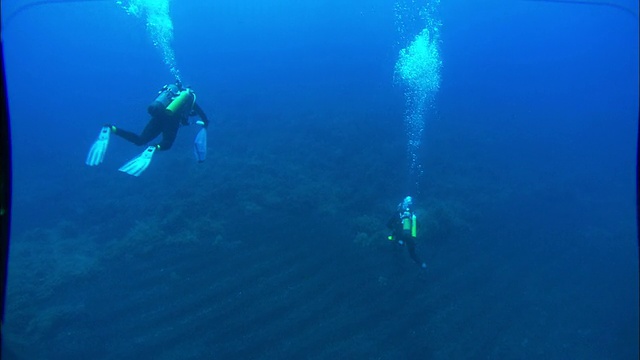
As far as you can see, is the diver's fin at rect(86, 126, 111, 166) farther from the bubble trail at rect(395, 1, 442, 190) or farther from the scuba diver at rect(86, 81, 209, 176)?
the bubble trail at rect(395, 1, 442, 190)

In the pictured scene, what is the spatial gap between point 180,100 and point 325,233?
5.31 m

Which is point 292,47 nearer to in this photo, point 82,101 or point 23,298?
point 82,101

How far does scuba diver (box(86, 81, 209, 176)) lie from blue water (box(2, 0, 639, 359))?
3.14m

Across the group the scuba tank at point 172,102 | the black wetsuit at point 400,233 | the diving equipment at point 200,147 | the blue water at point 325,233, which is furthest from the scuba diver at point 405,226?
the scuba tank at point 172,102

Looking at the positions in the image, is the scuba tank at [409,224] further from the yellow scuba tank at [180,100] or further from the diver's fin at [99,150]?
the diver's fin at [99,150]

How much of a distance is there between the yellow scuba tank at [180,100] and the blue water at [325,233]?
3.18 metres

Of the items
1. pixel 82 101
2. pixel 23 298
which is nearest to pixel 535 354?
pixel 23 298

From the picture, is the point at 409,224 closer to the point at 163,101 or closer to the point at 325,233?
the point at 325,233

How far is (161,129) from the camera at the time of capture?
714 centimetres

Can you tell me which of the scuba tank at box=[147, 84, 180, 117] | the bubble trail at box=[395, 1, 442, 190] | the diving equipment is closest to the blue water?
the bubble trail at box=[395, 1, 442, 190]

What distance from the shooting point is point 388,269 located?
9.38 meters

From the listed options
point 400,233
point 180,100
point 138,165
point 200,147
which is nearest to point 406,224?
point 400,233

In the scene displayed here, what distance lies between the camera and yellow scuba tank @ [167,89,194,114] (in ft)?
22.7

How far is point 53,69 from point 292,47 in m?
39.6
